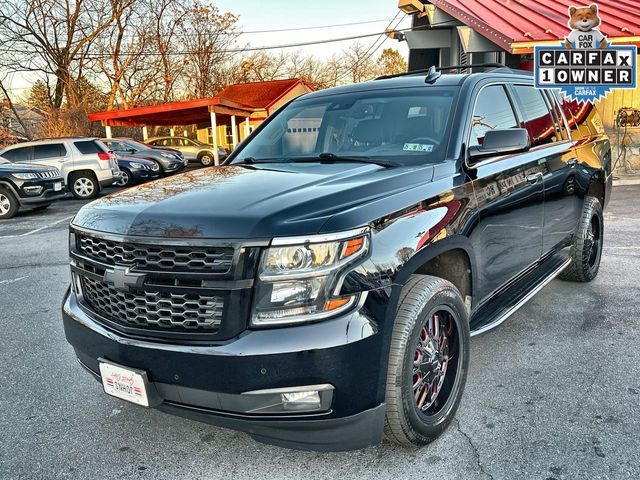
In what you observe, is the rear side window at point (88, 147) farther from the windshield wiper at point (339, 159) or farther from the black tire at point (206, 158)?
the windshield wiper at point (339, 159)

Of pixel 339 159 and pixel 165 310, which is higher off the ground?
pixel 339 159

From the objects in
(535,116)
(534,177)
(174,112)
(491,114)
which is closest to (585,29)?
(535,116)

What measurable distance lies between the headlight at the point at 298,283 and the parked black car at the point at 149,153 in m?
17.3

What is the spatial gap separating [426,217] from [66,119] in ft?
91.6

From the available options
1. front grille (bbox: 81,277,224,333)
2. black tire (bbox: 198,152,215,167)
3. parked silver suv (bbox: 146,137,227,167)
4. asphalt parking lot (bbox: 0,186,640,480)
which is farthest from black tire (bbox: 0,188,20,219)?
black tire (bbox: 198,152,215,167)

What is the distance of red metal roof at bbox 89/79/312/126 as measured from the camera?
70.4ft

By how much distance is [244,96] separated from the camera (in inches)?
1224

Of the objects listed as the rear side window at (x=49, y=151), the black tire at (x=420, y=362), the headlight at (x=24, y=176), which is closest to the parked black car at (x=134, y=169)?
the rear side window at (x=49, y=151)

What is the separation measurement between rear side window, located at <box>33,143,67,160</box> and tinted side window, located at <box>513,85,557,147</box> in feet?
43.6

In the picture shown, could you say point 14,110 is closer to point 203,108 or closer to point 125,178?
point 203,108

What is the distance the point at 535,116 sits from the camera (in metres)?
4.18

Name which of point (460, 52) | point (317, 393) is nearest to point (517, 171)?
point (317, 393)

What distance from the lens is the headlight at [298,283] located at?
2137 millimetres

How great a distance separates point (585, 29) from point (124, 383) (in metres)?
12.9
